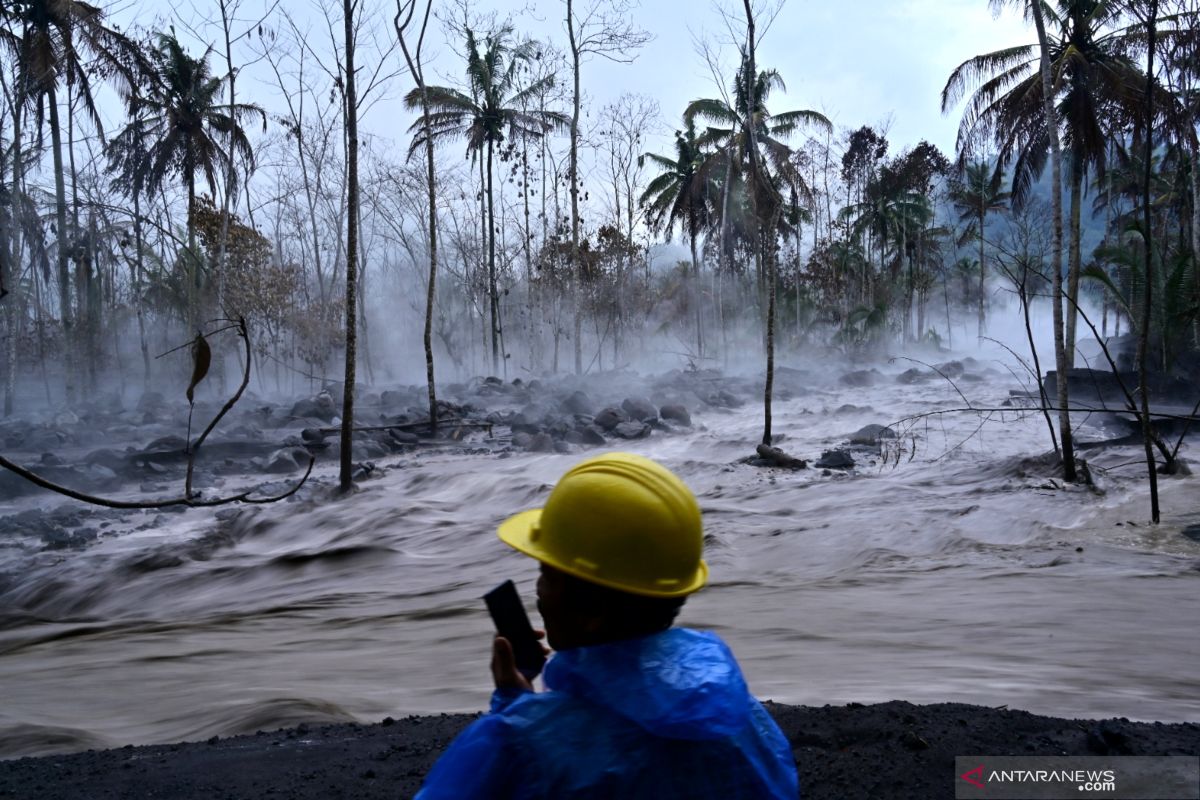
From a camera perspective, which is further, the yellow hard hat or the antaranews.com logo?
the antaranews.com logo

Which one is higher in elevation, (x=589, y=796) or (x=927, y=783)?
(x=589, y=796)

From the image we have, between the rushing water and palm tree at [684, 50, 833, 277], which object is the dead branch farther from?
palm tree at [684, 50, 833, 277]

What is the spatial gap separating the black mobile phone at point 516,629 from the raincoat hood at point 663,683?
6cm

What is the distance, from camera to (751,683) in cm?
468

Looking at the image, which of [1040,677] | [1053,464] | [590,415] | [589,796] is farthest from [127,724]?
[590,415]

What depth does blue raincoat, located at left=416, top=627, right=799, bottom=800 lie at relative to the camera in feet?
4.12

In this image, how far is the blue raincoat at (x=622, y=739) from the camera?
1257 millimetres

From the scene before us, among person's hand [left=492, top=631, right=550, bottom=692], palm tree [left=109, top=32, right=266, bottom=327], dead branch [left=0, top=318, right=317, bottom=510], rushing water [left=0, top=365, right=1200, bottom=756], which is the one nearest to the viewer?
person's hand [left=492, top=631, right=550, bottom=692]

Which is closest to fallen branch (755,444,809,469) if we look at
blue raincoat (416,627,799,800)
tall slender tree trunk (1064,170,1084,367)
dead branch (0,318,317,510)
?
tall slender tree trunk (1064,170,1084,367)

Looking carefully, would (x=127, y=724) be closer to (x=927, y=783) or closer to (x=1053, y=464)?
(x=927, y=783)

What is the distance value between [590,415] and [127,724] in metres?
16.4

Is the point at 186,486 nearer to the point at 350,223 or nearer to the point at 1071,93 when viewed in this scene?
the point at 350,223

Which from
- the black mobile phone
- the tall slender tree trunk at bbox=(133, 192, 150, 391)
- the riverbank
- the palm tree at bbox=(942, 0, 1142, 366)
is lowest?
the riverbank

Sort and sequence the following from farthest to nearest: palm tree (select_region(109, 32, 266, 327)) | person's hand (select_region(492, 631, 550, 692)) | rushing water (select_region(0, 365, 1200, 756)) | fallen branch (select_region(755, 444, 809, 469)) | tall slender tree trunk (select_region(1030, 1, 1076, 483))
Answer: palm tree (select_region(109, 32, 266, 327))
fallen branch (select_region(755, 444, 809, 469))
tall slender tree trunk (select_region(1030, 1, 1076, 483))
rushing water (select_region(0, 365, 1200, 756))
person's hand (select_region(492, 631, 550, 692))
